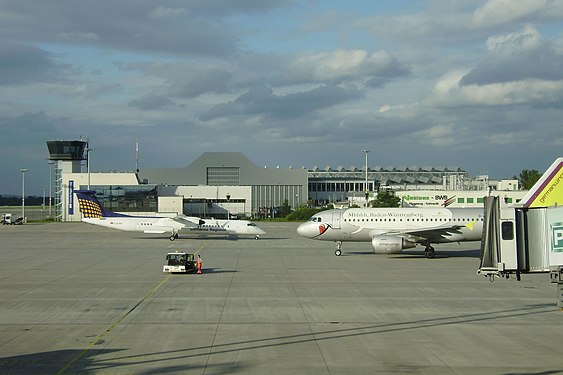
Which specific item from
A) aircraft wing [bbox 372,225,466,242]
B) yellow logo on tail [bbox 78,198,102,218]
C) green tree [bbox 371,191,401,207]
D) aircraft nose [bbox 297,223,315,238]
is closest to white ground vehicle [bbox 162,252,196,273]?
aircraft nose [bbox 297,223,315,238]

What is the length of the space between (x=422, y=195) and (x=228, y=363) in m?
114

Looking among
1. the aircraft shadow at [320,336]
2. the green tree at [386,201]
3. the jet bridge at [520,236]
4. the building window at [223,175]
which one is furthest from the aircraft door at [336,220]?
the building window at [223,175]

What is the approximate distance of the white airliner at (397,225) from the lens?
46094mm

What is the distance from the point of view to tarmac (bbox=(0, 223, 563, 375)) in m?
15.8

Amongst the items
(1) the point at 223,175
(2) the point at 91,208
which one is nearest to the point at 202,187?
(1) the point at 223,175

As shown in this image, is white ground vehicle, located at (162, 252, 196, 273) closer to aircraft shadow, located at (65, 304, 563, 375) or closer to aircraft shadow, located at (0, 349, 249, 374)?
aircraft shadow, located at (65, 304, 563, 375)

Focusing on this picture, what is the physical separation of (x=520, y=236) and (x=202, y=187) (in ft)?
411

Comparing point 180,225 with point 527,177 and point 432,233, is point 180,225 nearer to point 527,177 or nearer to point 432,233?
point 432,233

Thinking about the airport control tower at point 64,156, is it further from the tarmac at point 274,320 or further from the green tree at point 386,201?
the tarmac at point 274,320

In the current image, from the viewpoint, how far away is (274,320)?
21.6m

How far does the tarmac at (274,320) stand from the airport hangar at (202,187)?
90.1 m

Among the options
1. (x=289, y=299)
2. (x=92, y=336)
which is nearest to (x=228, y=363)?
(x=92, y=336)

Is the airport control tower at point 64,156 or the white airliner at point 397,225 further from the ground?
the airport control tower at point 64,156

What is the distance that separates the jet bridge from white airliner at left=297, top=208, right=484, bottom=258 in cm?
2876
